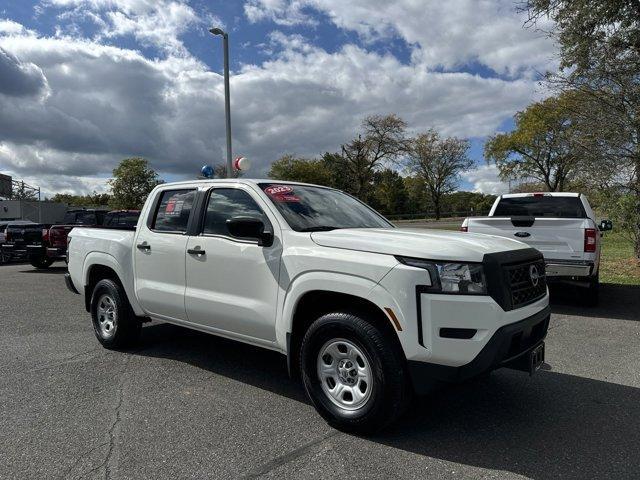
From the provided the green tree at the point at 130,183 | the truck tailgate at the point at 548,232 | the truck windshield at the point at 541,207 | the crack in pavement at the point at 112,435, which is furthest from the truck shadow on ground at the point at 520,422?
the green tree at the point at 130,183

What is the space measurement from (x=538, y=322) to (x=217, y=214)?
2.77 metres

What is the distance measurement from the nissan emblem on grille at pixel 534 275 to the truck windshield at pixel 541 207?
5.25 meters

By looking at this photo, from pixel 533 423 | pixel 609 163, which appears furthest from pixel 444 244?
pixel 609 163

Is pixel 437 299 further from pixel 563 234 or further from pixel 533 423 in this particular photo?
pixel 563 234

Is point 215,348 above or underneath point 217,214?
underneath

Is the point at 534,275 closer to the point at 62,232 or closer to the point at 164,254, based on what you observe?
the point at 164,254

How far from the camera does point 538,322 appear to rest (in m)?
3.54

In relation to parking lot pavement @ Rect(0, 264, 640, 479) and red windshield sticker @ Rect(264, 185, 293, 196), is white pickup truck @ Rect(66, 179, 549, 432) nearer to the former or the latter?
red windshield sticker @ Rect(264, 185, 293, 196)

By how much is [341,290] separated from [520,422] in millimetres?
A: 1669

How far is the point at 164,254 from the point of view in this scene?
4.77 m

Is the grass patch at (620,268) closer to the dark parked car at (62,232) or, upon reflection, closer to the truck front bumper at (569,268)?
the truck front bumper at (569,268)

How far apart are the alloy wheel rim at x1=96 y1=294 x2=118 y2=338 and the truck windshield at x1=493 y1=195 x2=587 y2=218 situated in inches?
252

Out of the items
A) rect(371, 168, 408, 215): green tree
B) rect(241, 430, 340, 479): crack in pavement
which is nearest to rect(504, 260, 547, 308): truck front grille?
rect(241, 430, 340, 479): crack in pavement

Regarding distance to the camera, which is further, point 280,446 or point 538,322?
point 538,322
